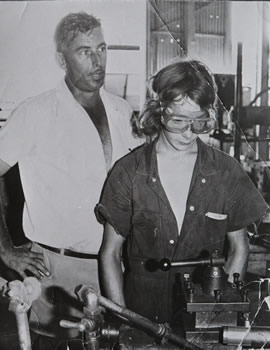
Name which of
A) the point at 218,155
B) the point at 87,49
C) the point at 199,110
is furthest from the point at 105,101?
the point at 218,155

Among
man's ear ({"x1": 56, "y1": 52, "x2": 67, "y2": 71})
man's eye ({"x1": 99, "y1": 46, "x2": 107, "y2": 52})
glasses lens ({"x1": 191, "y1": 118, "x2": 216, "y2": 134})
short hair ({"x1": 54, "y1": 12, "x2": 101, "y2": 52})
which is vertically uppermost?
short hair ({"x1": 54, "y1": 12, "x2": 101, "y2": 52})

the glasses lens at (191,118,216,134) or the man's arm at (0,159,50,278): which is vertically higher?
the glasses lens at (191,118,216,134)

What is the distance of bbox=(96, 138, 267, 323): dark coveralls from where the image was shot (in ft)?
5.12

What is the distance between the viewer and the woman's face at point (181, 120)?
149 cm

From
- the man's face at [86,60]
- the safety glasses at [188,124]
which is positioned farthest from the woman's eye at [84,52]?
the safety glasses at [188,124]

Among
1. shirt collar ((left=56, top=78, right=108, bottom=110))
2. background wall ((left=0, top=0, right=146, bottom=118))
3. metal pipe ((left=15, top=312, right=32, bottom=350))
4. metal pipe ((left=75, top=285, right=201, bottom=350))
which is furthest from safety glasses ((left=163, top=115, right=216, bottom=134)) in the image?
metal pipe ((left=15, top=312, right=32, bottom=350))

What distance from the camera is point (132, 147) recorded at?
1579mm

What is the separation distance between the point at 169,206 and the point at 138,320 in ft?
1.80

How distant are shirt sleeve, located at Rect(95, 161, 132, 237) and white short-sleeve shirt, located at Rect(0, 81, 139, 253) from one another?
0.03 m

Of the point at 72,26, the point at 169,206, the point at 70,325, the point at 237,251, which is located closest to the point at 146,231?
the point at 169,206

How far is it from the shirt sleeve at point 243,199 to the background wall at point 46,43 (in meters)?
0.48

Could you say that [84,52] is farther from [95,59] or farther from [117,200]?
[117,200]

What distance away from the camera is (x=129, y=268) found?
1620 mm

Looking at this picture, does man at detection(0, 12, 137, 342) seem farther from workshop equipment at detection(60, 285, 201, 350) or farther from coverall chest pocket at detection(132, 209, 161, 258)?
workshop equipment at detection(60, 285, 201, 350)
